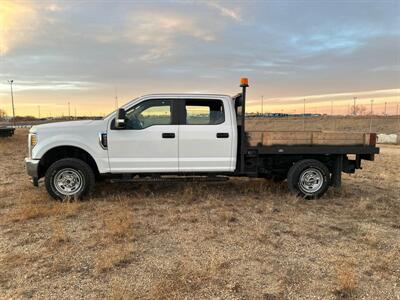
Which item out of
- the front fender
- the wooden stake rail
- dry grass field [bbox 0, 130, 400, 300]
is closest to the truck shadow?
dry grass field [bbox 0, 130, 400, 300]

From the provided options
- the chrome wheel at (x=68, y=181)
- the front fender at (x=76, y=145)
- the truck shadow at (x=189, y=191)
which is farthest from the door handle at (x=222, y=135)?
the chrome wheel at (x=68, y=181)

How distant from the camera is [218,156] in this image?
258 inches

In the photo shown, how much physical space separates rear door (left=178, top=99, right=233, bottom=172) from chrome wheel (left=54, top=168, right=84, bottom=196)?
6.20 feet

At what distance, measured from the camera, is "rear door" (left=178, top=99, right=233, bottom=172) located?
6469mm

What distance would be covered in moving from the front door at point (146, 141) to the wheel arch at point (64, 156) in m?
0.50

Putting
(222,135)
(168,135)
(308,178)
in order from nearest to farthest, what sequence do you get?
(168,135) < (222,135) < (308,178)

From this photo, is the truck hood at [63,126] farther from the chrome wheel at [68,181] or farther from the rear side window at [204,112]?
the rear side window at [204,112]

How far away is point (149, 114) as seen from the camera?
648 cm

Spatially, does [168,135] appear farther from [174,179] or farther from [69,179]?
[69,179]

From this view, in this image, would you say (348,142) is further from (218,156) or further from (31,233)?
(31,233)

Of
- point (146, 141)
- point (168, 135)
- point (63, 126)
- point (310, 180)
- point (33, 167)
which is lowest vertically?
point (310, 180)

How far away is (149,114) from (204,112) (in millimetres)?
1042

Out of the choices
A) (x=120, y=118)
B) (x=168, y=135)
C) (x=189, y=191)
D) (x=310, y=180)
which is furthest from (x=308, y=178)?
(x=120, y=118)

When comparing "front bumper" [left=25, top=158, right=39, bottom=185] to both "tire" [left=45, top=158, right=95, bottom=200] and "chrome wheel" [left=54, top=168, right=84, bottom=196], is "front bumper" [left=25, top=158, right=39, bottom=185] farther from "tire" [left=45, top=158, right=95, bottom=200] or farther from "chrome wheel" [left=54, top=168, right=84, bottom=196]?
"chrome wheel" [left=54, top=168, right=84, bottom=196]
